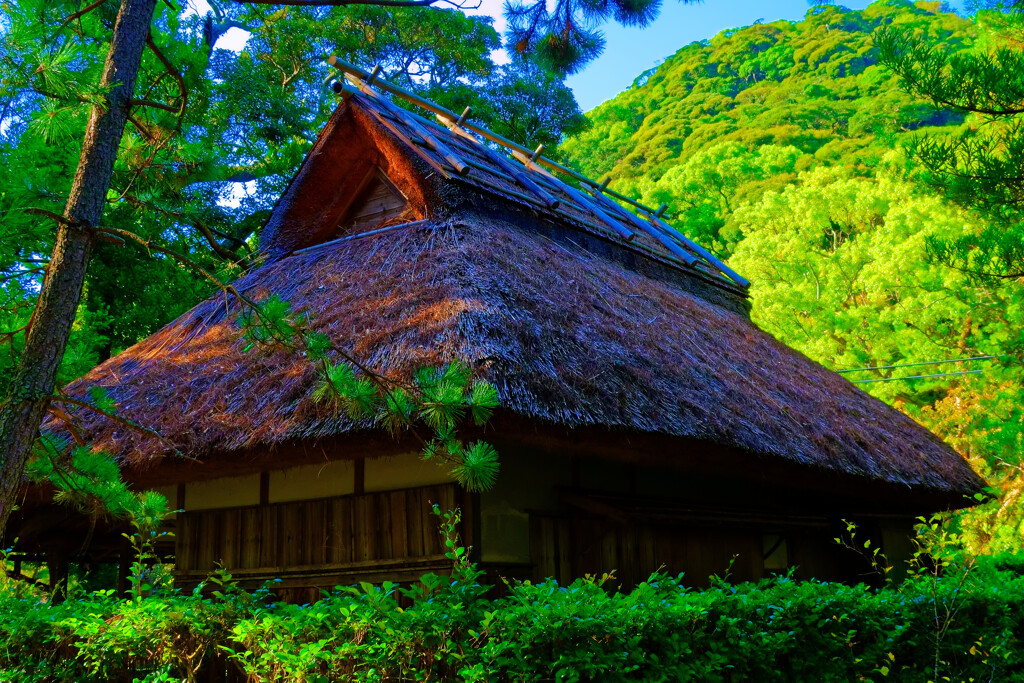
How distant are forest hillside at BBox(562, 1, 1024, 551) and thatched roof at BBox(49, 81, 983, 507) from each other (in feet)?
6.72

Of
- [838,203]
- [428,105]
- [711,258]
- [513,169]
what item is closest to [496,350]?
[513,169]

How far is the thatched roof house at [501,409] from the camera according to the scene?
493 cm

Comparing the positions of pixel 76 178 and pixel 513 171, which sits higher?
pixel 513 171

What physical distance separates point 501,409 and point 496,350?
0.43 meters

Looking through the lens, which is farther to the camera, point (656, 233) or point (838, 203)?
point (838, 203)

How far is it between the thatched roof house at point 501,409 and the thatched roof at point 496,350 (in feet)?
0.08

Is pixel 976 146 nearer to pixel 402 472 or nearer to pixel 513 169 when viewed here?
pixel 513 169

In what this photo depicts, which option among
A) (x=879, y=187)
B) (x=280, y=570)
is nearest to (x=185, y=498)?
(x=280, y=570)

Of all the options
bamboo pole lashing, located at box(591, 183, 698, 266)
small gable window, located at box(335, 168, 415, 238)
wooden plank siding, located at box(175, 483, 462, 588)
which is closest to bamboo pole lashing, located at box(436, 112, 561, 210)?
small gable window, located at box(335, 168, 415, 238)

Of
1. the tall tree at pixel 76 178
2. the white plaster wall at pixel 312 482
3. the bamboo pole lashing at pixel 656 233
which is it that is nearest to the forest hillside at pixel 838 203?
the bamboo pole lashing at pixel 656 233

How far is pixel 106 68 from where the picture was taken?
410 cm

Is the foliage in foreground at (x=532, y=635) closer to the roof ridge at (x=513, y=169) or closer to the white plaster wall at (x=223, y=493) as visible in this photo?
the white plaster wall at (x=223, y=493)

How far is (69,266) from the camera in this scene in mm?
3816

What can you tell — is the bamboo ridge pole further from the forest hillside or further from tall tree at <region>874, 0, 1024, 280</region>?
tall tree at <region>874, 0, 1024, 280</region>
